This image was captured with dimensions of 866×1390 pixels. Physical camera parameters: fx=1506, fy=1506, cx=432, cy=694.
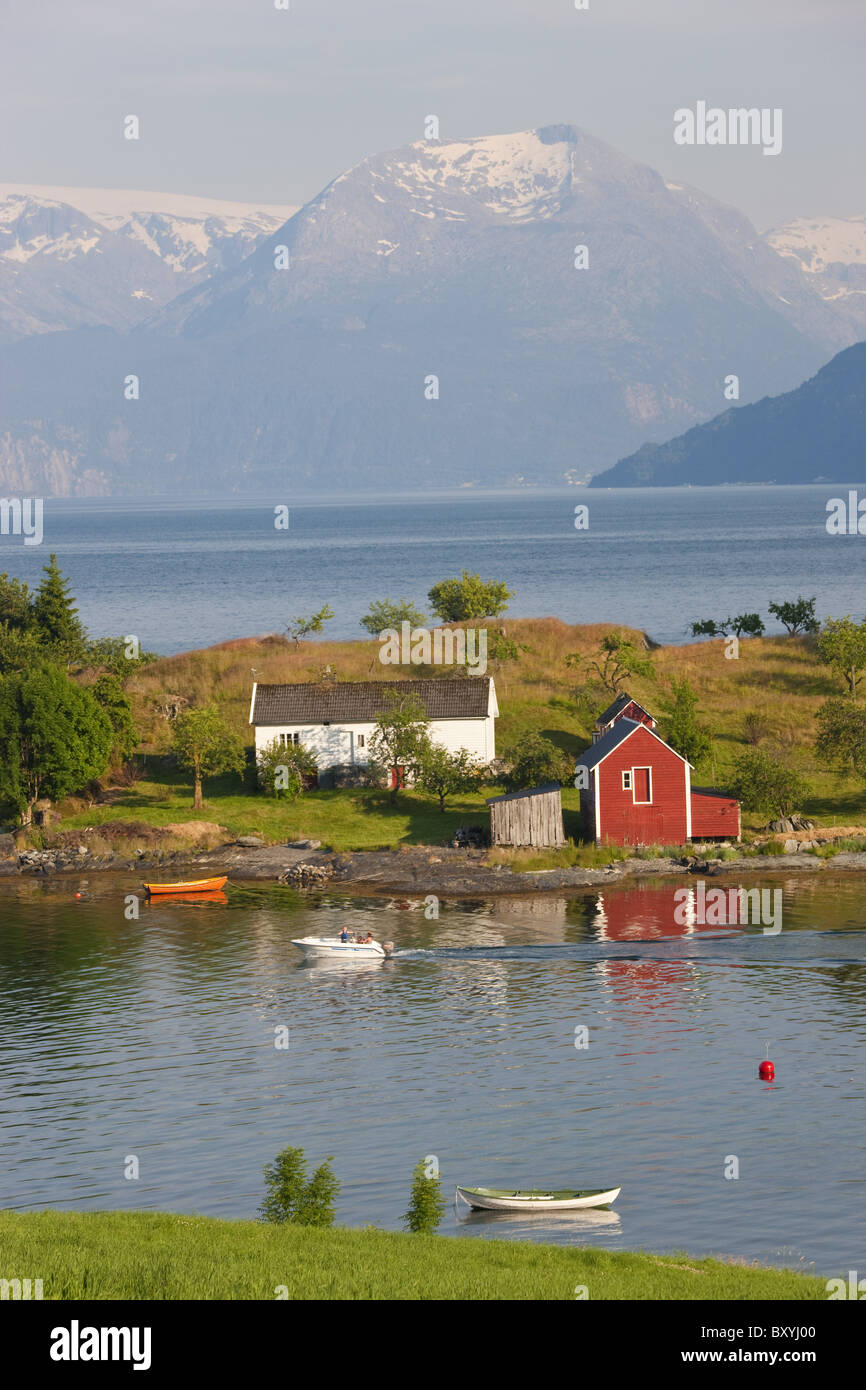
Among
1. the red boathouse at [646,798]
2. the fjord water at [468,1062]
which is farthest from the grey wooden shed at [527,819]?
the fjord water at [468,1062]

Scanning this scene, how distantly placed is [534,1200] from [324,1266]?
29.7 ft

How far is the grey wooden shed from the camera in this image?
229 ft

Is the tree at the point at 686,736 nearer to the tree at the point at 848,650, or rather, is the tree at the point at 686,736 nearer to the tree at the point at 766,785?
the tree at the point at 766,785

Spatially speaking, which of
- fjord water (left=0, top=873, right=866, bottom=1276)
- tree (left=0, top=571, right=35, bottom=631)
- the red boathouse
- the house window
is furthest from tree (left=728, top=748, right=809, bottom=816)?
tree (left=0, top=571, right=35, bottom=631)

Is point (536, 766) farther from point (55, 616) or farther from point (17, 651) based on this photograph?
point (55, 616)

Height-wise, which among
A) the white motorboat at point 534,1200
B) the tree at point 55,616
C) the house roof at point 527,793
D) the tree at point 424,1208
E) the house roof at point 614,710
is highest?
the tree at point 55,616

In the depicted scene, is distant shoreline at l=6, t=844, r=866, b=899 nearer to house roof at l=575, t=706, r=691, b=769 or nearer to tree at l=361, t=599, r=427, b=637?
house roof at l=575, t=706, r=691, b=769

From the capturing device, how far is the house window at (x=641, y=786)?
2756 inches

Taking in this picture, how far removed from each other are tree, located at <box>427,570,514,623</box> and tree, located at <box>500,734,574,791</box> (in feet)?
95.3

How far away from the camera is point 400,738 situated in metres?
76.4

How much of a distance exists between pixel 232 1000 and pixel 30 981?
793cm

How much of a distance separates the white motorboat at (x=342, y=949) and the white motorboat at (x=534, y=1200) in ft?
72.2

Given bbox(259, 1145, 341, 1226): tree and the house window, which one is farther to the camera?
the house window

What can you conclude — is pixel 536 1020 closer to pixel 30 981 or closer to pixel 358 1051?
pixel 358 1051
